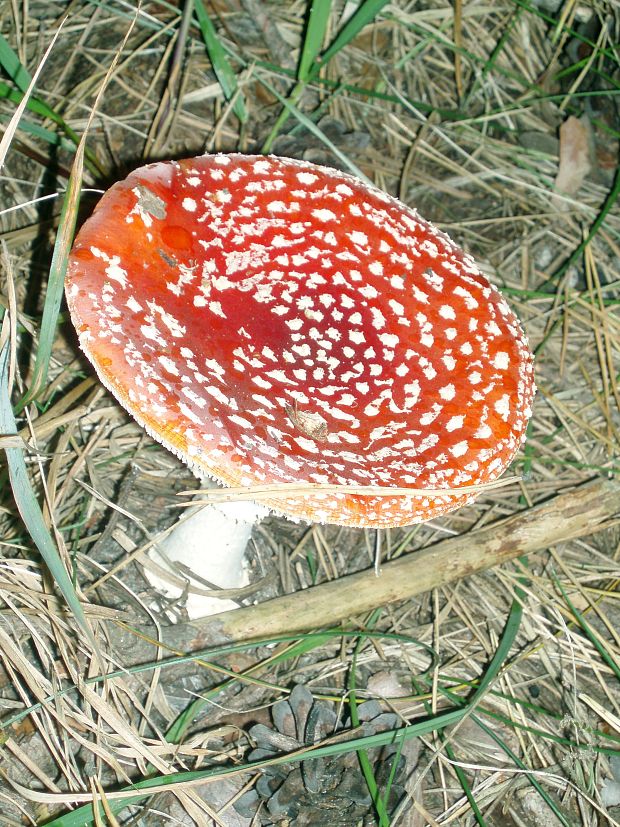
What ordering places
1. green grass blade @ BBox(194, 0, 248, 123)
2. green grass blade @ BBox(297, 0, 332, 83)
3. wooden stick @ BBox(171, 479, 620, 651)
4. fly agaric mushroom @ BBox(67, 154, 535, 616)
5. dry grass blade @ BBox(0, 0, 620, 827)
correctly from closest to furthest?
fly agaric mushroom @ BBox(67, 154, 535, 616), dry grass blade @ BBox(0, 0, 620, 827), wooden stick @ BBox(171, 479, 620, 651), green grass blade @ BBox(297, 0, 332, 83), green grass blade @ BBox(194, 0, 248, 123)

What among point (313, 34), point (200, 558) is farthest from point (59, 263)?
point (313, 34)

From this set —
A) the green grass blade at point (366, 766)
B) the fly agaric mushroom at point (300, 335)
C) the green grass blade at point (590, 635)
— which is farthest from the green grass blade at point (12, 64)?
the green grass blade at point (590, 635)

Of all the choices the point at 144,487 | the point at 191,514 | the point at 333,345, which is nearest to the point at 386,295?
the point at 333,345

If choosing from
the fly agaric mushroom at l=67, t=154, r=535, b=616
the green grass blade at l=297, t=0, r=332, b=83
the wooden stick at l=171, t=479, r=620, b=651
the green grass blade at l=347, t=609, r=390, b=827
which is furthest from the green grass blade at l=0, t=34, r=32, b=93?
the green grass blade at l=347, t=609, r=390, b=827

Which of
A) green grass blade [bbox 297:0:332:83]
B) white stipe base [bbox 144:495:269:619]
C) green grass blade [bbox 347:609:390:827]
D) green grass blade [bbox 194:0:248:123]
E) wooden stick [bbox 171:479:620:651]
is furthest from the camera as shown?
green grass blade [bbox 194:0:248:123]

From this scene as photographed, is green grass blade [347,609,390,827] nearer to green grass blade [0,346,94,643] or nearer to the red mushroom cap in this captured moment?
the red mushroom cap

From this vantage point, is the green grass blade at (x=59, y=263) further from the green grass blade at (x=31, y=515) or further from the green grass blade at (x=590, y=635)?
the green grass blade at (x=590, y=635)
